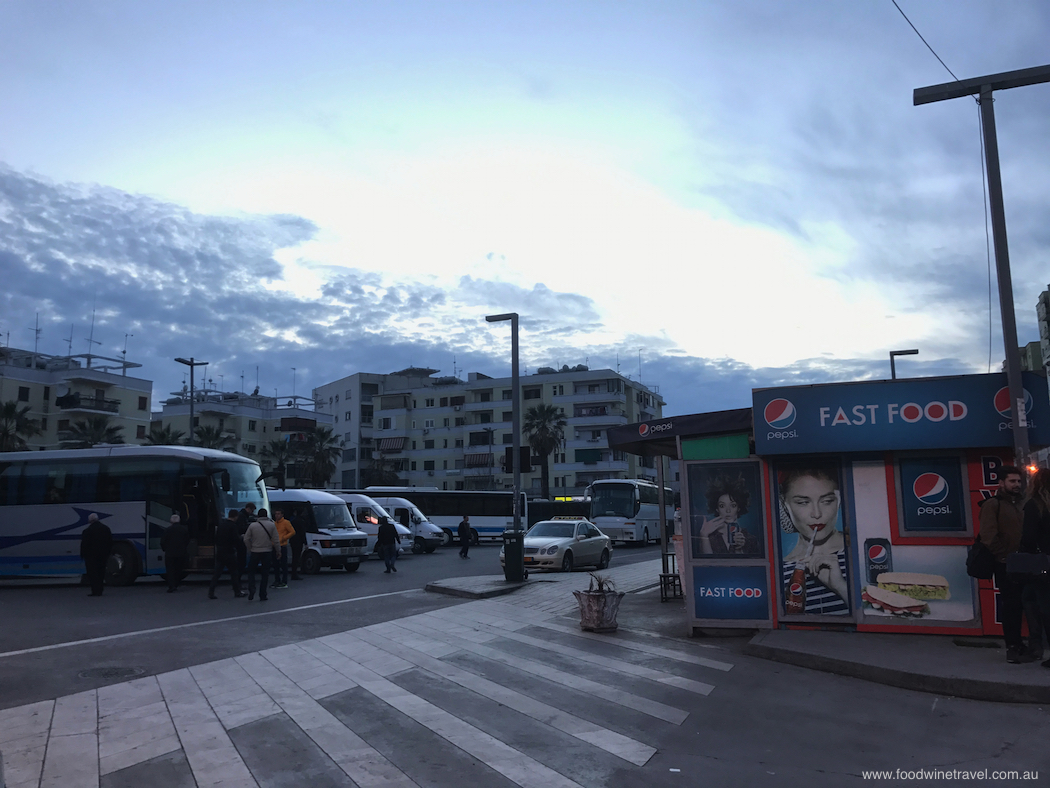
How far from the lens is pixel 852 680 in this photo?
8.29m

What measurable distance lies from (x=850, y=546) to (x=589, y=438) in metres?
70.3

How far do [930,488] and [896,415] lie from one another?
107cm

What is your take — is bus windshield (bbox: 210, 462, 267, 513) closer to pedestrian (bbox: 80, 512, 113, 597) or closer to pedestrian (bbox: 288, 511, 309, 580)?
pedestrian (bbox: 288, 511, 309, 580)

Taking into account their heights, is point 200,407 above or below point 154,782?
above

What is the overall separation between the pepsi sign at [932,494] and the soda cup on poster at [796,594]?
1.47 m

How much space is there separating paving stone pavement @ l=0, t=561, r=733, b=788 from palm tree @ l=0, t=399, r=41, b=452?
60.9 meters

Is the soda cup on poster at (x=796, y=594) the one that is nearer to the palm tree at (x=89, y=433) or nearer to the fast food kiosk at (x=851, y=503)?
the fast food kiosk at (x=851, y=503)

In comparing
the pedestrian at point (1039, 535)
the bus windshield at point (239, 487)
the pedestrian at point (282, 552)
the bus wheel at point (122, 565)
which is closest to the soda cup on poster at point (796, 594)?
the pedestrian at point (1039, 535)

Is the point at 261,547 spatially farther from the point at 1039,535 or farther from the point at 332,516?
the point at 1039,535

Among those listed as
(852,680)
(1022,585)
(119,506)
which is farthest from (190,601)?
(1022,585)

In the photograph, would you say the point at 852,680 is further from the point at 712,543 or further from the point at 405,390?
the point at 405,390

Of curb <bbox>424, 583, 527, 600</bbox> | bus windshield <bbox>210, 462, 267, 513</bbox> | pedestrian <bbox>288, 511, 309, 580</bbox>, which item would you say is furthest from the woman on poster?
pedestrian <bbox>288, 511, 309, 580</bbox>

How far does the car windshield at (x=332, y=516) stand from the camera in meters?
26.6

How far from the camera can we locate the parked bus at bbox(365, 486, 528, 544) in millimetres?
45812
